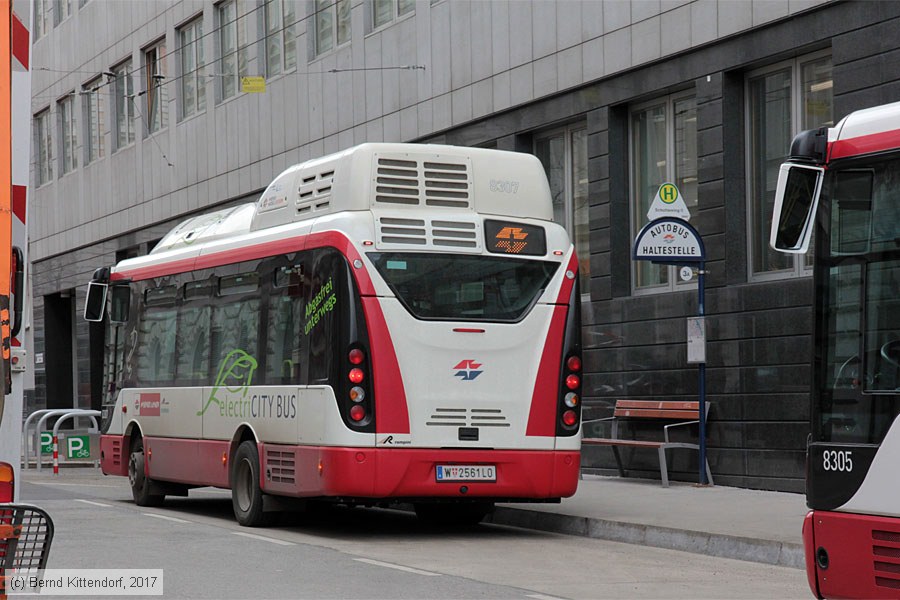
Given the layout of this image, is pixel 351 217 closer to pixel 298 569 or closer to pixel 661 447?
pixel 298 569

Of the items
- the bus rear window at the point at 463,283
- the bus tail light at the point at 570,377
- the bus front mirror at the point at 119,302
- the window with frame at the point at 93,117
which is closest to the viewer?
the bus rear window at the point at 463,283

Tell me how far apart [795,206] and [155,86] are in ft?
102

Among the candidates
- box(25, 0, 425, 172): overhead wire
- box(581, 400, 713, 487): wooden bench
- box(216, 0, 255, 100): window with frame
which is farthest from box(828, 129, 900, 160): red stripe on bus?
box(216, 0, 255, 100): window with frame

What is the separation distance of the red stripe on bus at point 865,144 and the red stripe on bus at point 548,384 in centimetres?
617

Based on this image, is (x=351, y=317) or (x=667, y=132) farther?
(x=667, y=132)

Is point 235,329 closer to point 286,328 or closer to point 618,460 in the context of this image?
point 286,328

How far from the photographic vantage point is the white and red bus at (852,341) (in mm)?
7207

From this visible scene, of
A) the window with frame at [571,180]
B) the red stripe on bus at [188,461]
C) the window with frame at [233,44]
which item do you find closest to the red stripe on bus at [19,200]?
the red stripe on bus at [188,461]

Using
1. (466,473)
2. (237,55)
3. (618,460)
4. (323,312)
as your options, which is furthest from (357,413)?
(237,55)

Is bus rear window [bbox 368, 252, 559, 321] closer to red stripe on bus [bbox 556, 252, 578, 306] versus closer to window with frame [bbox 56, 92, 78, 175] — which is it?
red stripe on bus [bbox 556, 252, 578, 306]

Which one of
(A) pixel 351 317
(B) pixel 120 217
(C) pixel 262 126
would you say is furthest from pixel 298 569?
(B) pixel 120 217

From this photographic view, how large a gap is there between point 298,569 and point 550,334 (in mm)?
3820

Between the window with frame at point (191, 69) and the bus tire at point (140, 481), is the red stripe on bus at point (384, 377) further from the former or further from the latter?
the window with frame at point (191, 69)

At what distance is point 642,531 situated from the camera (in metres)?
13.4
